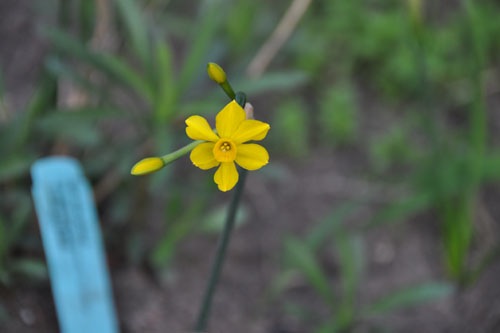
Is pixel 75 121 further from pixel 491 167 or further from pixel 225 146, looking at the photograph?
pixel 491 167

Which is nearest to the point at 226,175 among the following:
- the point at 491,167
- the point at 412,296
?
the point at 412,296

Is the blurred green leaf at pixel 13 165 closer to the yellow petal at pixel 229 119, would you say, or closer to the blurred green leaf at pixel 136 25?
the blurred green leaf at pixel 136 25

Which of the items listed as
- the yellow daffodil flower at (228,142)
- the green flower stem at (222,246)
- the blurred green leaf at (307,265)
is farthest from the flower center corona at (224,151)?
the blurred green leaf at (307,265)

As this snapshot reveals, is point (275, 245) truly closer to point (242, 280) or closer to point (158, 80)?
point (242, 280)

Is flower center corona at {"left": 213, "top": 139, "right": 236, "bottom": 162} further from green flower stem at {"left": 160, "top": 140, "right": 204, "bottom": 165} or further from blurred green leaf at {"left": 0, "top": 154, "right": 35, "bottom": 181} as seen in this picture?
blurred green leaf at {"left": 0, "top": 154, "right": 35, "bottom": 181}

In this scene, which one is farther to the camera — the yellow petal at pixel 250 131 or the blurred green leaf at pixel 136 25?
the blurred green leaf at pixel 136 25

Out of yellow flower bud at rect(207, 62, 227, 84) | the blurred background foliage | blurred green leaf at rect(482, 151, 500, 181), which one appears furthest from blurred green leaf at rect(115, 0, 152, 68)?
blurred green leaf at rect(482, 151, 500, 181)

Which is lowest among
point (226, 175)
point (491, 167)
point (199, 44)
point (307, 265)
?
point (226, 175)
